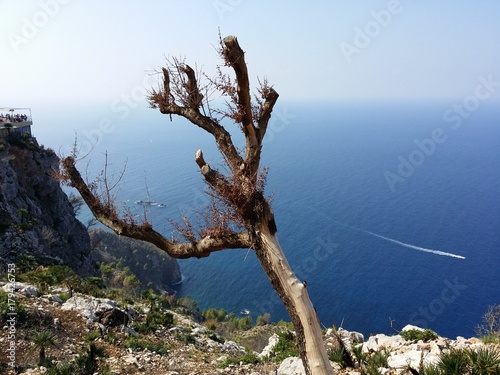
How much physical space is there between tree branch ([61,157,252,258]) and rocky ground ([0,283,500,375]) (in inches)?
133

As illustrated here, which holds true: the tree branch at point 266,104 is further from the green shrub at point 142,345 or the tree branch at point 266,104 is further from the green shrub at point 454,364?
the green shrub at point 142,345

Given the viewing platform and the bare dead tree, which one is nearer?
the bare dead tree

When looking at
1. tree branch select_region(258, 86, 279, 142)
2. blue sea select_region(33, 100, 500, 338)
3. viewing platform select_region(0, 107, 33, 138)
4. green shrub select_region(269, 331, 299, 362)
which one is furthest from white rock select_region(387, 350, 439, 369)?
viewing platform select_region(0, 107, 33, 138)

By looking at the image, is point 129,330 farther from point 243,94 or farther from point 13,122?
point 13,122

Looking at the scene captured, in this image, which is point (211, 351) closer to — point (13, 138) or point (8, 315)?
point (8, 315)

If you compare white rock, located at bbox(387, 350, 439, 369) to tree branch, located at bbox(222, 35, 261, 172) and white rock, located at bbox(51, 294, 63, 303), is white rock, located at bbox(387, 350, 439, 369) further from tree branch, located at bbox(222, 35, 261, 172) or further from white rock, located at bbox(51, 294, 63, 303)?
white rock, located at bbox(51, 294, 63, 303)

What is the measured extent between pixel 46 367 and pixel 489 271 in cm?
6895

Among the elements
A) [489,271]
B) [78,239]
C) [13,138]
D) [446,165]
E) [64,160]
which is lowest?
[489,271]

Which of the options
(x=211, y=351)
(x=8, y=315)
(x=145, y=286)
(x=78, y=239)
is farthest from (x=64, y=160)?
(x=145, y=286)

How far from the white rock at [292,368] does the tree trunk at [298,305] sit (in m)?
2.99

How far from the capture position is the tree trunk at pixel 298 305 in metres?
4.77

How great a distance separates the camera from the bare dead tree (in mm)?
4887

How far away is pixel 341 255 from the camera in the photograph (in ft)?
224

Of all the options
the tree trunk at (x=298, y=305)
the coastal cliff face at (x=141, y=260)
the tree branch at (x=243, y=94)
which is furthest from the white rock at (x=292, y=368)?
the coastal cliff face at (x=141, y=260)
